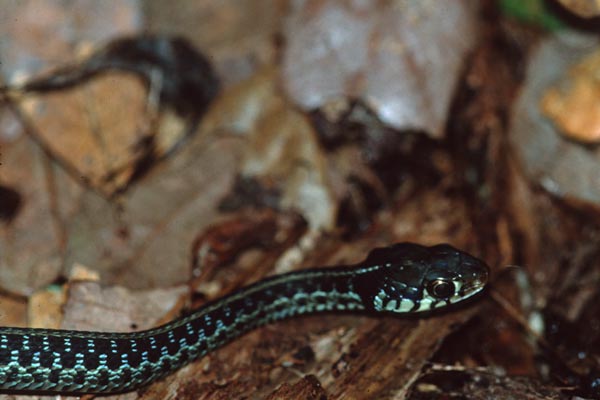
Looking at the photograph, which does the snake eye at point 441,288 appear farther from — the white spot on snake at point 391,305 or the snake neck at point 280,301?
the snake neck at point 280,301

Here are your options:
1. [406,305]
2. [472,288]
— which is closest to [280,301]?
[406,305]

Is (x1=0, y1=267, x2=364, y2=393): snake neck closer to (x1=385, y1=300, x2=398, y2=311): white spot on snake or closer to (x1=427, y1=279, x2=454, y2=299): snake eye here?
(x1=385, y1=300, x2=398, y2=311): white spot on snake

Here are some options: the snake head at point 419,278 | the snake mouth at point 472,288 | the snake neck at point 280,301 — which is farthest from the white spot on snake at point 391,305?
the snake mouth at point 472,288

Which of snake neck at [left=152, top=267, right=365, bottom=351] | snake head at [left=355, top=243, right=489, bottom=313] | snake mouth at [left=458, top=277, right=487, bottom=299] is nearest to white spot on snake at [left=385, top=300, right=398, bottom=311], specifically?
snake head at [left=355, top=243, right=489, bottom=313]

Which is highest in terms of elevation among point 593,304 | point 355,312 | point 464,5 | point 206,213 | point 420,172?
point 464,5

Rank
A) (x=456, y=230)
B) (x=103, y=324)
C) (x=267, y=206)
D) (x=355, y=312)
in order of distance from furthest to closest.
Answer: (x=267, y=206)
(x=456, y=230)
(x=355, y=312)
(x=103, y=324)

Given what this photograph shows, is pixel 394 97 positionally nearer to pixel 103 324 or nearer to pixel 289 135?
pixel 289 135

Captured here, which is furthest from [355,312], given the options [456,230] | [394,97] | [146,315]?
[394,97]
